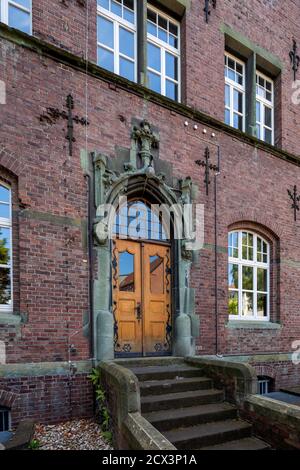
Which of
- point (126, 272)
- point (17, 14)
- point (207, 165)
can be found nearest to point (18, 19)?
point (17, 14)

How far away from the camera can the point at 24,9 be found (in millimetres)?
6426

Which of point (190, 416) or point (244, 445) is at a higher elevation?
point (190, 416)

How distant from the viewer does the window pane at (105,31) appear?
7282 mm

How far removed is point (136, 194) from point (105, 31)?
10.8 ft

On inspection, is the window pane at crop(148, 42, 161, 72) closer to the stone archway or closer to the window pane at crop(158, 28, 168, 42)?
the window pane at crop(158, 28, 168, 42)

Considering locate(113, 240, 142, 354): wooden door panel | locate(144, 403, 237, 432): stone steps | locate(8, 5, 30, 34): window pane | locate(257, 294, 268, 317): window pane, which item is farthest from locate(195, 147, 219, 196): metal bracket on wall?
locate(144, 403, 237, 432): stone steps

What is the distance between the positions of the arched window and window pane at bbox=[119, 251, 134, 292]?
0.38 meters

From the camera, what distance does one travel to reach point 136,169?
7.01 metres

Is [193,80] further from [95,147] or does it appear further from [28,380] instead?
[28,380]

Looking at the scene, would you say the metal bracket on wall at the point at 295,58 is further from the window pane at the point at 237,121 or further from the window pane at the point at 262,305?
the window pane at the point at 262,305

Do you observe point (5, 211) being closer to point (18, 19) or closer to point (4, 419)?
point (4, 419)

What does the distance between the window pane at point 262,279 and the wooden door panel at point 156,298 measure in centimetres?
306

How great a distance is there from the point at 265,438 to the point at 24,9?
7840 mm

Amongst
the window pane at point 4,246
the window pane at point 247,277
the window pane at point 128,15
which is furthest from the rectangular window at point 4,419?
the window pane at point 128,15
